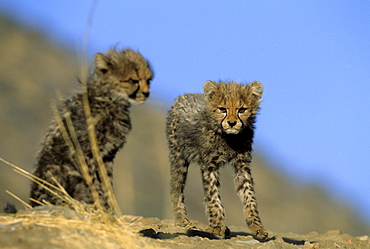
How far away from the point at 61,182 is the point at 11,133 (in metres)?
20.0

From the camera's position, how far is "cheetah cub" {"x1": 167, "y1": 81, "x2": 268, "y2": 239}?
6789 mm

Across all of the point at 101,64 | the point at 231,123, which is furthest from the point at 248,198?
the point at 101,64

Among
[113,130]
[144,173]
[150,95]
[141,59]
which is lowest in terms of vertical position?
[144,173]

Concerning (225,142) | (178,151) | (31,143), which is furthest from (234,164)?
(31,143)

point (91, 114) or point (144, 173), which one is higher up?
point (91, 114)

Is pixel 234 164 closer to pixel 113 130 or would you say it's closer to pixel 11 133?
pixel 113 130

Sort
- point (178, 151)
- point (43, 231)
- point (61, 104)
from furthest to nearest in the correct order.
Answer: point (178, 151) < point (61, 104) < point (43, 231)

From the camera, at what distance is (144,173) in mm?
26938

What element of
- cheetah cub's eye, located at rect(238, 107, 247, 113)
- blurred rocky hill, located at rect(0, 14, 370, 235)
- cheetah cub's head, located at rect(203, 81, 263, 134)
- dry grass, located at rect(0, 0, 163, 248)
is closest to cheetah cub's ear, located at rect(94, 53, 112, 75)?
dry grass, located at rect(0, 0, 163, 248)

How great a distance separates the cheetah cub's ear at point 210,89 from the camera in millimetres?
7109

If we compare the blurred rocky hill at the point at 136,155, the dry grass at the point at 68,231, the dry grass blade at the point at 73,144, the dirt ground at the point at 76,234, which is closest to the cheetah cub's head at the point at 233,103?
the dirt ground at the point at 76,234

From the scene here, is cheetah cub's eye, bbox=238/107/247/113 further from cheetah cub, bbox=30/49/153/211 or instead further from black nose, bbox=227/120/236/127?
cheetah cub, bbox=30/49/153/211

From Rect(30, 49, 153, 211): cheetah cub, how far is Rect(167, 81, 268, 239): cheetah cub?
1.21m

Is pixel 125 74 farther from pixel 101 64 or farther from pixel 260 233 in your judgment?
pixel 260 233
